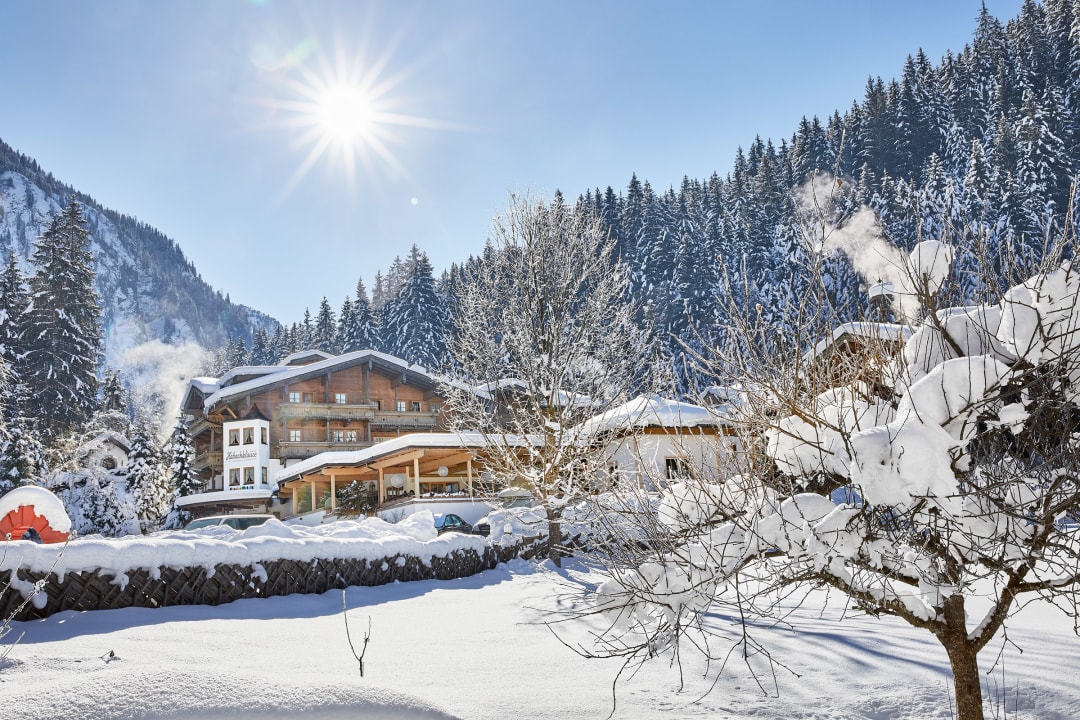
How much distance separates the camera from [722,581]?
3.46 meters

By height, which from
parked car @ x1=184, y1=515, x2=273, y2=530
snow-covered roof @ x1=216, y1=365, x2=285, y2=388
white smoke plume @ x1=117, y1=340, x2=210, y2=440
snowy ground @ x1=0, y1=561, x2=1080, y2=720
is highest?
white smoke plume @ x1=117, y1=340, x2=210, y2=440

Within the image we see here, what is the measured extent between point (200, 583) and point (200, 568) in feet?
0.60

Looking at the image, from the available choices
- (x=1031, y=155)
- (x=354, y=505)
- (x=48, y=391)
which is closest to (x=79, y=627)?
(x=354, y=505)

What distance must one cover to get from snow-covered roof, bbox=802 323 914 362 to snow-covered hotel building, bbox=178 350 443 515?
118 feet

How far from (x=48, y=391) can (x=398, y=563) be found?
1508 inches

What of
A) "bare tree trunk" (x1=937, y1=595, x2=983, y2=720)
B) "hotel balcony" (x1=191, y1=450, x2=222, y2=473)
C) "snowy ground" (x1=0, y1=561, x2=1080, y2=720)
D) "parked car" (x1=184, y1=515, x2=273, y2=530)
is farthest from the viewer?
"hotel balcony" (x1=191, y1=450, x2=222, y2=473)

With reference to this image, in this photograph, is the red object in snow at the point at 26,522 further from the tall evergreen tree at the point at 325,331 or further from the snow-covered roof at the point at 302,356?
the tall evergreen tree at the point at 325,331

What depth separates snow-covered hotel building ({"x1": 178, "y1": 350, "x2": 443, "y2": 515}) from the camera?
3750 cm

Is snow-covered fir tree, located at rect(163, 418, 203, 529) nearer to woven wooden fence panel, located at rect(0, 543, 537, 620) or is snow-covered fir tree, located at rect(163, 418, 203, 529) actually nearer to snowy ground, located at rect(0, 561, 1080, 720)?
woven wooden fence panel, located at rect(0, 543, 537, 620)

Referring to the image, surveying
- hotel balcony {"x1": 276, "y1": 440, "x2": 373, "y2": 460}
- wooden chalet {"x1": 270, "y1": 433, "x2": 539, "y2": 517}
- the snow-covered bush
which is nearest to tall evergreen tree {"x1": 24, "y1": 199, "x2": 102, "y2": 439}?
hotel balcony {"x1": 276, "y1": 440, "x2": 373, "y2": 460}

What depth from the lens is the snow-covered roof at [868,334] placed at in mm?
4055

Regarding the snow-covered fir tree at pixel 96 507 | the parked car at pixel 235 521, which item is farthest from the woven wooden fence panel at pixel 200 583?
the snow-covered fir tree at pixel 96 507

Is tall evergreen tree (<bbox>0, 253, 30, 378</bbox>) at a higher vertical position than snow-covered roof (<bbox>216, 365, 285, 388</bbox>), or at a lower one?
higher

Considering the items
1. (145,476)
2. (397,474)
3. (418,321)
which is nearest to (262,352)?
(418,321)
